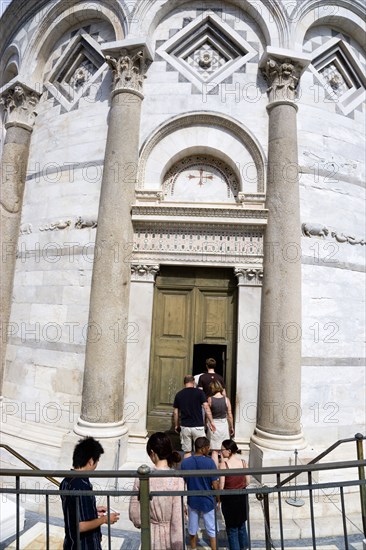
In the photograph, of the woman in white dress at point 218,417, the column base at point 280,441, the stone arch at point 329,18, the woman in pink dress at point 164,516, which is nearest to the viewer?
the woman in pink dress at point 164,516

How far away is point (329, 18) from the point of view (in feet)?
26.8

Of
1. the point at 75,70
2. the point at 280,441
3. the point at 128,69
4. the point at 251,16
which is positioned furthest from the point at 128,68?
the point at 280,441

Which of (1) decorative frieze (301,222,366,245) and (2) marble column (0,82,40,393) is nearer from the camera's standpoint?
(1) decorative frieze (301,222,366,245)

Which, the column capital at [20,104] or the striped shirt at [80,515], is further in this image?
the column capital at [20,104]

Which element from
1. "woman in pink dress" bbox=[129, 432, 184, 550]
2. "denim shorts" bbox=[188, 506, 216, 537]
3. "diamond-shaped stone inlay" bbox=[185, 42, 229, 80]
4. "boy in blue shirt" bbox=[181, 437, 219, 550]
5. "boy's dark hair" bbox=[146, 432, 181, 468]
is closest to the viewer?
"woman in pink dress" bbox=[129, 432, 184, 550]

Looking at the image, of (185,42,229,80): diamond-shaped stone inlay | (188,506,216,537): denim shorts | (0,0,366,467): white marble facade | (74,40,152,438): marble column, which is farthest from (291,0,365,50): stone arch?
(188,506,216,537): denim shorts

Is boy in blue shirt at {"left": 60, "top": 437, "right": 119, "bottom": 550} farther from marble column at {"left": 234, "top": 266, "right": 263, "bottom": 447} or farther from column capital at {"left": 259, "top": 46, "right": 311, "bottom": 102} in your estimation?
column capital at {"left": 259, "top": 46, "right": 311, "bottom": 102}

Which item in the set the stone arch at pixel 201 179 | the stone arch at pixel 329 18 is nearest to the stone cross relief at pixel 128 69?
the stone arch at pixel 201 179

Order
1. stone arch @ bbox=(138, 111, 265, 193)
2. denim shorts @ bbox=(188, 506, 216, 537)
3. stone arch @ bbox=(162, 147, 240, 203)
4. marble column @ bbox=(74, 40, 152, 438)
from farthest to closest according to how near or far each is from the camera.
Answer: stone arch @ bbox=(162, 147, 240, 203)
stone arch @ bbox=(138, 111, 265, 193)
marble column @ bbox=(74, 40, 152, 438)
denim shorts @ bbox=(188, 506, 216, 537)

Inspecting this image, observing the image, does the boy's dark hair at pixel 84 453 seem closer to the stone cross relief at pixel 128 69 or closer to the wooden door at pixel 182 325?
the wooden door at pixel 182 325

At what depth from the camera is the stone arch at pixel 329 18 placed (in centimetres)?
771

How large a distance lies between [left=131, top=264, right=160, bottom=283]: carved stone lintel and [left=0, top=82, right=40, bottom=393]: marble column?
3.13 meters

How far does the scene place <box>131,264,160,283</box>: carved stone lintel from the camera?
711cm

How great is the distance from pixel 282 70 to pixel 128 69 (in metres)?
3.03
